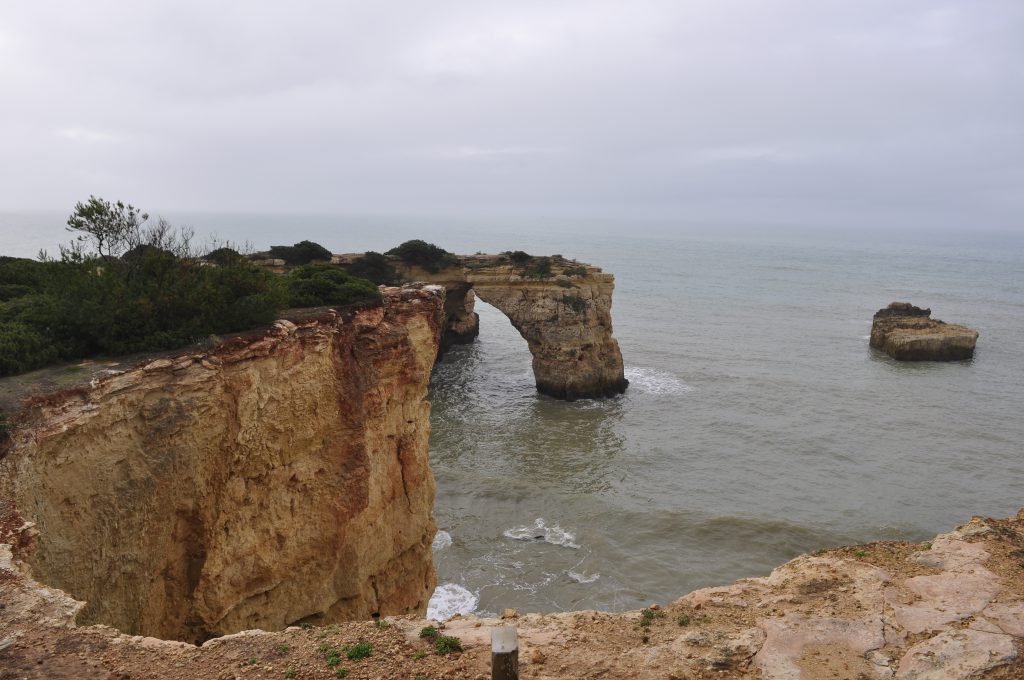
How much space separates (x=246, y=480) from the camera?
1023 cm

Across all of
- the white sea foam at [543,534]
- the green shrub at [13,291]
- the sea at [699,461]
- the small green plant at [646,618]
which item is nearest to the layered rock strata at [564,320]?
the sea at [699,461]

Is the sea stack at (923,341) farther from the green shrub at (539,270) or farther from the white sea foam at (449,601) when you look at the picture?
the white sea foam at (449,601)

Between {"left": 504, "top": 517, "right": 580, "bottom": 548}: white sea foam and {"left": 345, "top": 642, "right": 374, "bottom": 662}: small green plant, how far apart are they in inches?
489

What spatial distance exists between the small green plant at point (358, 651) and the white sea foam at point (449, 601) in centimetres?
883

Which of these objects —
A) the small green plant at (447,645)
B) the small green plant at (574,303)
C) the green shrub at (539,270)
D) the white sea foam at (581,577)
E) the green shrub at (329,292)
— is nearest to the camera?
the small green plant at (447,645)

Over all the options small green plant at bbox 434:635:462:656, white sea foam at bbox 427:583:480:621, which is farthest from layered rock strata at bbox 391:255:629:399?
small green plant at bbox 434:635:462:656

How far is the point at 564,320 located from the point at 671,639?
1028 inches

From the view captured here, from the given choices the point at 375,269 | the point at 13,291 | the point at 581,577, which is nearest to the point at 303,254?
the point at 375,269

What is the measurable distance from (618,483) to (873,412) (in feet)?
51.8

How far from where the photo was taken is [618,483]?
2283 cm

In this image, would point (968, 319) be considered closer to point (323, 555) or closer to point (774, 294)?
point (774, 294)

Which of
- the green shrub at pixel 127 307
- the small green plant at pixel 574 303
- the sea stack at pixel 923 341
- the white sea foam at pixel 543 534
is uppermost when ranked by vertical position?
the green shrub at pixel 127 307

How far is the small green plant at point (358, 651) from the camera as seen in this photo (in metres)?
6.79

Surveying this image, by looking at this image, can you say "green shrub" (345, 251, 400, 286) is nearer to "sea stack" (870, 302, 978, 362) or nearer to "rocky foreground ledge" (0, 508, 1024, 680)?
"rocky foreground ledge" (0, 508, 1024, 680)
